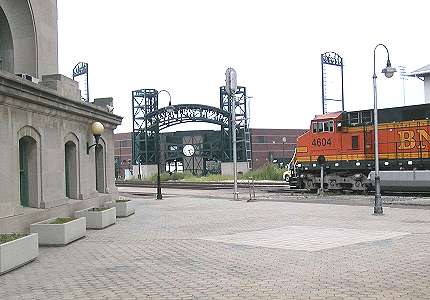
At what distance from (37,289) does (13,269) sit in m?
1.78

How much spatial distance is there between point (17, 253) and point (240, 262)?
4128 mm

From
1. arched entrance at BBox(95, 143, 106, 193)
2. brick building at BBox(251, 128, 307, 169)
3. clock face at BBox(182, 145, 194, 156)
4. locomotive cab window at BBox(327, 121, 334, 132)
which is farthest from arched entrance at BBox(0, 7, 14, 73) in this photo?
brick building at BBox(251, 128, 307, 169)

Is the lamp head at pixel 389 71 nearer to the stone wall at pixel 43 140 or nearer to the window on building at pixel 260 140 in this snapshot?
the stone wall at pixel 43 140

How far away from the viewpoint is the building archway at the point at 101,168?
2098 centimetres

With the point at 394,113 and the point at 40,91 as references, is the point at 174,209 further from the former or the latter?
the point at 394,113

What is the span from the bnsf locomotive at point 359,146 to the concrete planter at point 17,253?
2104cm

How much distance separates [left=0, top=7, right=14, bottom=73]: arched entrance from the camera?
704 inches

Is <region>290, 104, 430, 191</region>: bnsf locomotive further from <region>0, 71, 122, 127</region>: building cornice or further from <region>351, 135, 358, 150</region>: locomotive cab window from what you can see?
<region>0, 71, 122, 127</region>: building cornice

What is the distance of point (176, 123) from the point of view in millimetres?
66750

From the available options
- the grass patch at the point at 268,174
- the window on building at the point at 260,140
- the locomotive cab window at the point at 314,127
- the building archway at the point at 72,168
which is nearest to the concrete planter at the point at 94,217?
the building archway at the point at 72,168

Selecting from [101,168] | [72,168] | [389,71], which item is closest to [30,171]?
[72,168]

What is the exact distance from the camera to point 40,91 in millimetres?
13625

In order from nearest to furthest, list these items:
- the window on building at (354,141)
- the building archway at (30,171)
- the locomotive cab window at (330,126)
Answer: the building archway at (30,171)
the window on building at (354,141)
the locomotive cab window at (330,126)

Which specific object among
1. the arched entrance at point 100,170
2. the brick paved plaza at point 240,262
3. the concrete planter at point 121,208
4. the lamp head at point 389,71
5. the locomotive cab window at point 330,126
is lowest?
the brick paved plaza at point 240,262
